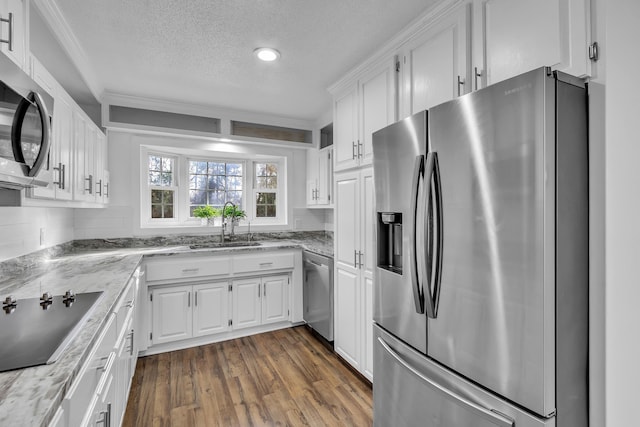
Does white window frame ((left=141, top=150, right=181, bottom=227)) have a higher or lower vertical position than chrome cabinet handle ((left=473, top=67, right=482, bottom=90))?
lower

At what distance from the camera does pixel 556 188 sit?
0.96m

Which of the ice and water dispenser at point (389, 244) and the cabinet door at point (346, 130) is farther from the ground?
the cabinet door at point (346, 130)

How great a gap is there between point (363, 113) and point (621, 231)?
64.4 inches

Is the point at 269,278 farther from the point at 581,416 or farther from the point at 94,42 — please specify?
the point at 581,416

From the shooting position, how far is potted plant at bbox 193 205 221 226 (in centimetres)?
359

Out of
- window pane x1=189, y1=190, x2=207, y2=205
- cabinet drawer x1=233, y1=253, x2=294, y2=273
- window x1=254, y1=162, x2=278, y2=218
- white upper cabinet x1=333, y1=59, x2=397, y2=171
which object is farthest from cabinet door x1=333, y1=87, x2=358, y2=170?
window pane x1=189, y1=190, x2=207, y2=205

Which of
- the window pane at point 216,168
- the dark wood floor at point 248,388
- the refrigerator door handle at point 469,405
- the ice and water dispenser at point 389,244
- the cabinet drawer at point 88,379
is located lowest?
the dark wood floor at point 248,388

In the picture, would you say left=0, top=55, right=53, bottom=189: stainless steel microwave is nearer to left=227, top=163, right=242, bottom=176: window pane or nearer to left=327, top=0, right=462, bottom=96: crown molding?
left=327, top=0, right=462, bottom=96: crown molding

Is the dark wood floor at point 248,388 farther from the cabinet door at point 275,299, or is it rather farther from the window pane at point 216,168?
the window pane at point 216,168

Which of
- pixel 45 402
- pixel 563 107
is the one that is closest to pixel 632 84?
pixel 563 107

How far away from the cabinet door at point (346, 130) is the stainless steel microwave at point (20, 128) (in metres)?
1.76

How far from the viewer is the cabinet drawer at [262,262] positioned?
3.17 metres

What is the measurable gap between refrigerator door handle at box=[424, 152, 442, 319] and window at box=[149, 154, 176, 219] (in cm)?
320

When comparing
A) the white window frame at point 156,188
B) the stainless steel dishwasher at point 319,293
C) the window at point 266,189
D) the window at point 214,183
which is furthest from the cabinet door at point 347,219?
the white window frame at point 156,188
